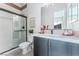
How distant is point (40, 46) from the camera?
4.21 ft

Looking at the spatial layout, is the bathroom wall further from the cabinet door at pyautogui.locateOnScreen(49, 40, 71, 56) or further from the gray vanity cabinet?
the cabinet door at pyautogui.locateOnScreen(49, 40, 71, 56)

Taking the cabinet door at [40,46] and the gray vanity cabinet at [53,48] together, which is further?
the cabinet door at [40,46]

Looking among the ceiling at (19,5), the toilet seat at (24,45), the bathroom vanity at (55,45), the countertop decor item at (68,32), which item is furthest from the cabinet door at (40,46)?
the ceiling at (19,5)

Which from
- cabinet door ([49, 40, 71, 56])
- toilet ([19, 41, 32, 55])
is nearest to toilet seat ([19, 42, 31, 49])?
toilet ([19, 41, 32, 55])

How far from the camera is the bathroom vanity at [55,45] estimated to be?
105 centimetres

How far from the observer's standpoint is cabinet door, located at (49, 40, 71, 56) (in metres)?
1.10

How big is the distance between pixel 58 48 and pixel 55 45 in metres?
0.05

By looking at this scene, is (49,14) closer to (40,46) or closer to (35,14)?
(35,14)

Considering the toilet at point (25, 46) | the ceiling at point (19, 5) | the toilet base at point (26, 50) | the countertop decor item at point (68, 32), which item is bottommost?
the toilet base at point (26, 50)

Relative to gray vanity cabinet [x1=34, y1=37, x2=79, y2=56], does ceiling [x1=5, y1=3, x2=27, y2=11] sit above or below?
A: above

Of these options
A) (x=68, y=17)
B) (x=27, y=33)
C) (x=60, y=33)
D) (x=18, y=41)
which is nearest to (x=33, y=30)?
(x=27, y=33)

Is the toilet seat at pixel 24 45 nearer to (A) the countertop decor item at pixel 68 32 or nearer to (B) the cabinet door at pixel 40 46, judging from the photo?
(B) the cabinet door at pixel 40 46

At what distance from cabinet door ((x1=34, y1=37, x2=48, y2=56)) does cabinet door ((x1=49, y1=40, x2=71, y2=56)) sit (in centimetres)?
7

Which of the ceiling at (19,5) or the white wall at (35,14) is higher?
the ceiling at (19,5)
